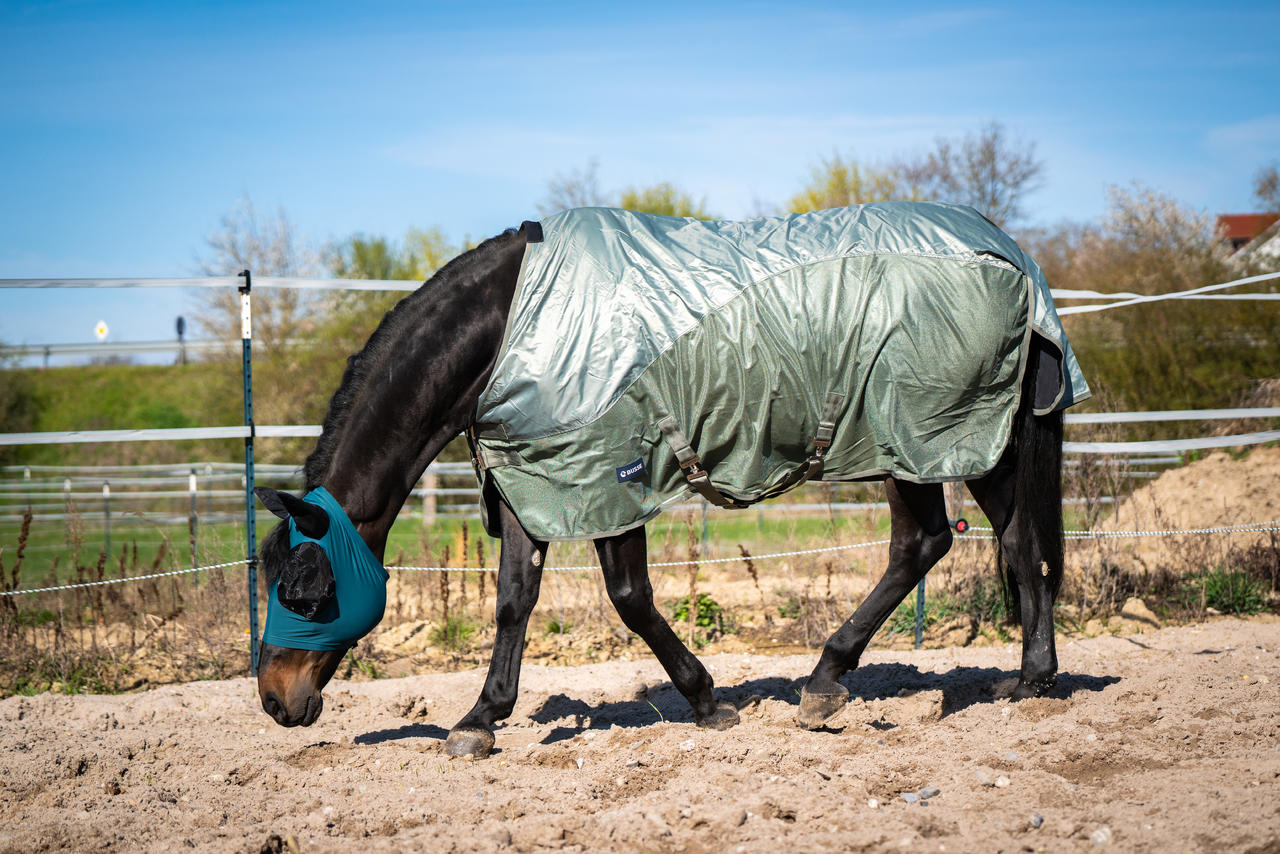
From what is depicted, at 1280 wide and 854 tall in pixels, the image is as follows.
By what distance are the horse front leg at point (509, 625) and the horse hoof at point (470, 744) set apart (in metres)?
0.01

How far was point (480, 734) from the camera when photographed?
352 cm

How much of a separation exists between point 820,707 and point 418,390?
194cm

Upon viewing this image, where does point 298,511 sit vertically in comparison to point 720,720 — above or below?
above

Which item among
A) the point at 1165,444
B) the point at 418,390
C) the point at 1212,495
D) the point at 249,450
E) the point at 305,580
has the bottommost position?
the point at 1212,495

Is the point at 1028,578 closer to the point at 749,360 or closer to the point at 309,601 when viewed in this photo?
the point at 749,360

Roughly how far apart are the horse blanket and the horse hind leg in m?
0.35

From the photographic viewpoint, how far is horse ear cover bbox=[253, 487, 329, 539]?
3008 millimetres

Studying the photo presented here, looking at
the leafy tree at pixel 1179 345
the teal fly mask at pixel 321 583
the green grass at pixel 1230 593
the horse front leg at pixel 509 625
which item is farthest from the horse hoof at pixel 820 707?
the leafy tree at pixel 1179 345

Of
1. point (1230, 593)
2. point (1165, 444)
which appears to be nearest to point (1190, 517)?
point (1230, 593)

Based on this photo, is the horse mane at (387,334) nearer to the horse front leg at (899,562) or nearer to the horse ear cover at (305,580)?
the horse ear cover at (305,580)

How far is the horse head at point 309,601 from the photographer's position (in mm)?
3148

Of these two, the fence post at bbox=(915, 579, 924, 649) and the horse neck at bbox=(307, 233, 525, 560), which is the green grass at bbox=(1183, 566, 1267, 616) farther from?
the horse neck at bbox=(307, 233, 525, 560)

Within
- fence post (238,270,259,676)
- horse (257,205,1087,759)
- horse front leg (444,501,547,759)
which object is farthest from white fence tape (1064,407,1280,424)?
fence post (238,270,259,676)

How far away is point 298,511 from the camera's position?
3.05m
